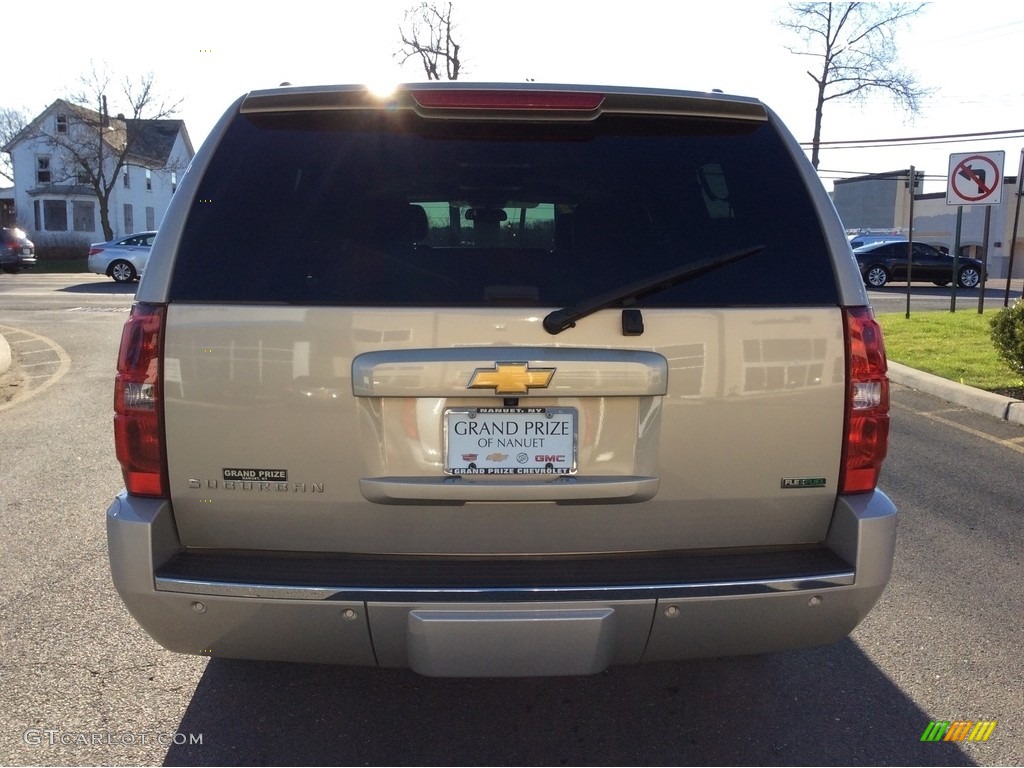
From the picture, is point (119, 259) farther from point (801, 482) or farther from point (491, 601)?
point (801, 482)

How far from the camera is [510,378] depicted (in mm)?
2514

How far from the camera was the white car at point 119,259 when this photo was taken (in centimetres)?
2686

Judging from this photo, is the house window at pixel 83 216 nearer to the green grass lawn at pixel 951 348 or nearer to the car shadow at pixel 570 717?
the green grass lawn at pixel 951 348

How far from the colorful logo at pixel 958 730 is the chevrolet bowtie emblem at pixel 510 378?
5.87 ft

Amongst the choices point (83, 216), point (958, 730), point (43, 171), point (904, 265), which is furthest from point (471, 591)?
point (43, 171)

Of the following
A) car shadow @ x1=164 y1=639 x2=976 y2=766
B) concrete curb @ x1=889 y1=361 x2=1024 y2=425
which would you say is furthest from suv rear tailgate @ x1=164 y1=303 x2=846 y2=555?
concrete curb @ x1=889 y1=361 x2=1024 y2=425

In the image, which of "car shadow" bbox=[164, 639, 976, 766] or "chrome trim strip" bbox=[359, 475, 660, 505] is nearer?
"chrome trim strip" bbox=[359, 475, 660, 505]

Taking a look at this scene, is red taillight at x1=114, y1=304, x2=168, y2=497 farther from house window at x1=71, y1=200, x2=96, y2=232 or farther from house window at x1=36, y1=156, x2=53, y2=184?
house window at x1=36, y1=156, x2=53, y2=184

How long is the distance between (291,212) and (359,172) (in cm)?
23

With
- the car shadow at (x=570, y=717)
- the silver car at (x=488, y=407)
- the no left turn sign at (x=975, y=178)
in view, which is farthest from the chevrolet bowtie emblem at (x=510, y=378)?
the no left turn sign at (x=975, y=178)

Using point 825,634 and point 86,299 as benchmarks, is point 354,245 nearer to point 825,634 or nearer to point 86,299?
point 825,634

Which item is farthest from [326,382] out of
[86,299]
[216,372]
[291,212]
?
[86,299]

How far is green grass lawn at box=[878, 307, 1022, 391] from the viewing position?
32.6ft

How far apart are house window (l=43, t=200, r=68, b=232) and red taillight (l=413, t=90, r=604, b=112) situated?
5882cm
